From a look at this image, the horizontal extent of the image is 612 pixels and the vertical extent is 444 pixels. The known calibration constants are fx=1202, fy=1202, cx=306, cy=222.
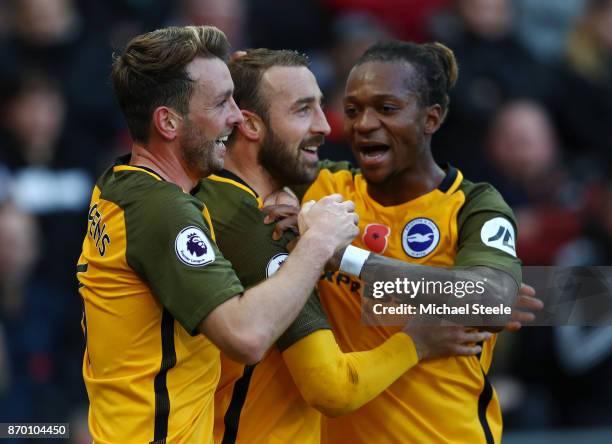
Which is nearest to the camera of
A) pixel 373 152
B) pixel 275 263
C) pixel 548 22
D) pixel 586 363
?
pixel 275 263

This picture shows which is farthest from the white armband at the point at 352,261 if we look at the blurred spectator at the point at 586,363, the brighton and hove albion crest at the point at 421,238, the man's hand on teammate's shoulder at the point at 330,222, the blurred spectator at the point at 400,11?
the blurred spectator at the point at 400,11

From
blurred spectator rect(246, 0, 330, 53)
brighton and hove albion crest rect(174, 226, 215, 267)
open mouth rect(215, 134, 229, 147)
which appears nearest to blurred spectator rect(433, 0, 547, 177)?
blurred spectator rect(246, 0, 330, 53)

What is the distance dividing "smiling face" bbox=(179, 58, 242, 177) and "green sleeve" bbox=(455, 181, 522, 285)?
1060mm

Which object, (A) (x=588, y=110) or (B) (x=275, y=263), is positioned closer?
(B) (x=275, y=263)

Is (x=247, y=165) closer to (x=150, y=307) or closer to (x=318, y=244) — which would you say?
(x=318, y=244)

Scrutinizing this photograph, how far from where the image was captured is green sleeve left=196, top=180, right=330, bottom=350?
4.46 meters

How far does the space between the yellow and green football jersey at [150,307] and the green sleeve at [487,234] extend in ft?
3.52

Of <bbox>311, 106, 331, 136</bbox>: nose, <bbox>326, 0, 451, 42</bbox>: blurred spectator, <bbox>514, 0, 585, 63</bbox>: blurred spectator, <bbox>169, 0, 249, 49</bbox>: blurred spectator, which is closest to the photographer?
<bbox>311, 106, 331, 136</bbox>: nose

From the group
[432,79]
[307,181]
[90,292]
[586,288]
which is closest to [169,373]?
[90,292]

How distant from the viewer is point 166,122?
444cm

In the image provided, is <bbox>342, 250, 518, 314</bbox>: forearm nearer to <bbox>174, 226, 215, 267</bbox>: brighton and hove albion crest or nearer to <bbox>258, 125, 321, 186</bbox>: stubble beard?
<bbox>258, 125, 321, 186</bbox>: stubble beard

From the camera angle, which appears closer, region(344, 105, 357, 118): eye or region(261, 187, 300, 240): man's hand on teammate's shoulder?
region(261, 187, 300, 240): man's hand on teammate's shoulder

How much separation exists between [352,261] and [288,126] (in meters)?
0.62

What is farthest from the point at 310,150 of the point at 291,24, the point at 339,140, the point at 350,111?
the point at 291,24
